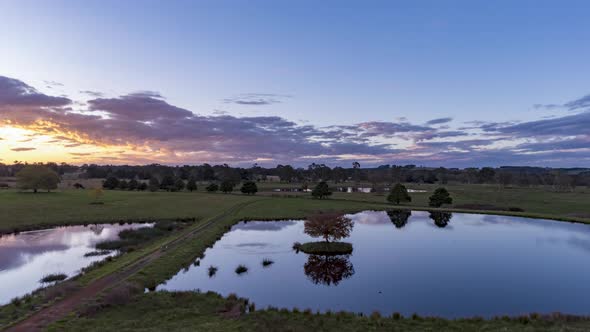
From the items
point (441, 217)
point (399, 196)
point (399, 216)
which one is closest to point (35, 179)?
point (399, 216)

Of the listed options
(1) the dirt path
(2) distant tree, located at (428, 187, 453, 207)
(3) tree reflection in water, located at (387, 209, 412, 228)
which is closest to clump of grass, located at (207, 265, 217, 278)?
(1) the dirt path

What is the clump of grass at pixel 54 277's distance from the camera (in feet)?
98.3

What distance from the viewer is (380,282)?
30125 mm

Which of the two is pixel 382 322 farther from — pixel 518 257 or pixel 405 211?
pixel 405 211

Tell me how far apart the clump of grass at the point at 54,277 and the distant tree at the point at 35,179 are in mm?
91934

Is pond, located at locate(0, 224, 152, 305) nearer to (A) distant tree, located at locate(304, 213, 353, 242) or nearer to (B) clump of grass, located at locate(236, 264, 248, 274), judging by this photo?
(B) clump of grass, located at locate(236, 264, 248, 274)

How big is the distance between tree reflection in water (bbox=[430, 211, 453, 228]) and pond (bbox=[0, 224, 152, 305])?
184 feet

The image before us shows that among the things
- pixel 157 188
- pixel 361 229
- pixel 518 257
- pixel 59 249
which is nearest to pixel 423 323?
pixel 518 257

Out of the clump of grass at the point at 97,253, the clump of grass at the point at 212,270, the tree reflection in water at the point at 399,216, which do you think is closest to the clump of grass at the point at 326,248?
the clump of grass at the point at 212,270

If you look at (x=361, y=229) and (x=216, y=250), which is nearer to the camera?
(x=216, y=250)

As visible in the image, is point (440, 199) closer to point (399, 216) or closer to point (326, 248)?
point (399, 216)

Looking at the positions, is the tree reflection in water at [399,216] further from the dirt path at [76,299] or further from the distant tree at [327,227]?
the dirt path at [76,299]

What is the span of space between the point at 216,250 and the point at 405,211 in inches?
2166

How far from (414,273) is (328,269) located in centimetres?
831
